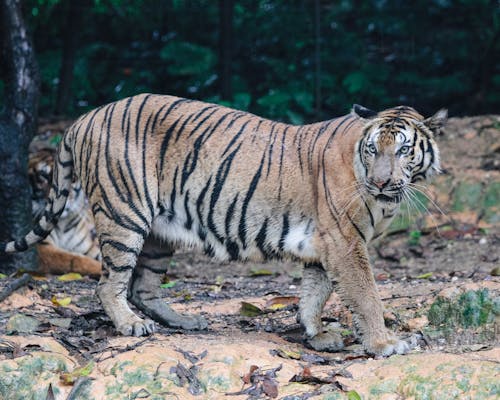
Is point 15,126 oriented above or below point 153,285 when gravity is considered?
above

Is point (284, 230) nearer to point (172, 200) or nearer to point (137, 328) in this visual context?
point (172, 200)

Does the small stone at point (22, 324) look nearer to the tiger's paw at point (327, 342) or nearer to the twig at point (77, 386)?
the twig at point (77, 386)

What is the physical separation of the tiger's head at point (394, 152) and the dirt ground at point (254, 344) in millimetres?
261

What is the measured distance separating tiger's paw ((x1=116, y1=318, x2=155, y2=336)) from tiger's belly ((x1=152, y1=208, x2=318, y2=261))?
2.05ft

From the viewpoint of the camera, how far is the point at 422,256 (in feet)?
28.7

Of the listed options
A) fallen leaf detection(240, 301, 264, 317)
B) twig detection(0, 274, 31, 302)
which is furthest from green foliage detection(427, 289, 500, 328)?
twig detection(0, 274, 31, 302)

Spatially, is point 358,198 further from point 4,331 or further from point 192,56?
point 192,56

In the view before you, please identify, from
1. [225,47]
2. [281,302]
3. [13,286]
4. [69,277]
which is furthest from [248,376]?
[225,47]

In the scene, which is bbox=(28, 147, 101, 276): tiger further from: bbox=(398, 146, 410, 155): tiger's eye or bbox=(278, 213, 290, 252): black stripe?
bbox=(398, 146, 410, 155): tiger's eye

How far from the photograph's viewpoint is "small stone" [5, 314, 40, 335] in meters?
5.74

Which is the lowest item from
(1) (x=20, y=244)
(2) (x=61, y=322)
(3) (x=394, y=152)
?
(2) (x=61, y=322)

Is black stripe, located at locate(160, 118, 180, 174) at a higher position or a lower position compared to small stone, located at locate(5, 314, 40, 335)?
higher

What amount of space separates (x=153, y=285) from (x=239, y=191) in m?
1.02

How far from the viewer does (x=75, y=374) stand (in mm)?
4996
